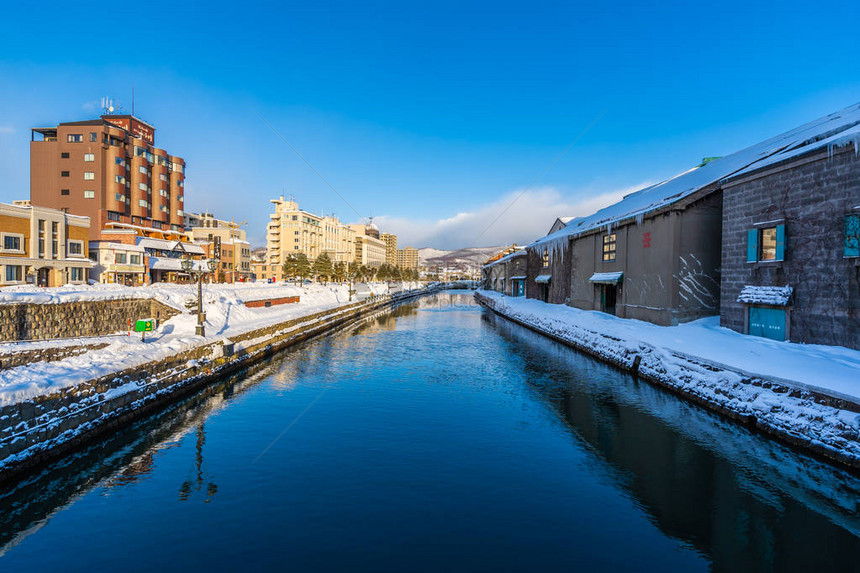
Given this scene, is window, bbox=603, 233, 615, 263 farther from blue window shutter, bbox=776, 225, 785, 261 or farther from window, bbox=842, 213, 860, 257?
window, bbox=842, 213, 860, 257

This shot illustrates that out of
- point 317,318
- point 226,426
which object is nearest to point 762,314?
point 226,426

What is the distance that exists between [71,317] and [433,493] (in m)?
25.1

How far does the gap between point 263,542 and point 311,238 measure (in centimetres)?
13397

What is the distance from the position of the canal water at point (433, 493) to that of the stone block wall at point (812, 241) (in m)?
5.07

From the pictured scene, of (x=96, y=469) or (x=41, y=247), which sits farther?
(x=41, y=247)

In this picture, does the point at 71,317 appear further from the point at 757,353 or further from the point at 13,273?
the point at 757,353

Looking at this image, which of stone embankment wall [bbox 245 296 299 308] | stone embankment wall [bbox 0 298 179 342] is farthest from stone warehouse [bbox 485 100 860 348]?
stone embankment wall [bbox 0 298 179 342]

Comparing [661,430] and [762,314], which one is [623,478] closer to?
[661,430]

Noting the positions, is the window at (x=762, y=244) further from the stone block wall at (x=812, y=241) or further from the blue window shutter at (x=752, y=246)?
the stone block wall at (x=812, y=241)

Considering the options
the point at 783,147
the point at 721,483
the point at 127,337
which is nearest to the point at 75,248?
the point at 127,337

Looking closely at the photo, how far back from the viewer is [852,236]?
13.7 m

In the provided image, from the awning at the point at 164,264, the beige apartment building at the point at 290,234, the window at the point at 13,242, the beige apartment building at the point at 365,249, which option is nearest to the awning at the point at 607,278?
the window at the point at 13,242

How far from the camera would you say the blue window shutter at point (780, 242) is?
53.0 ft

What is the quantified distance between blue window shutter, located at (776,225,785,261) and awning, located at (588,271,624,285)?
40.4ft
